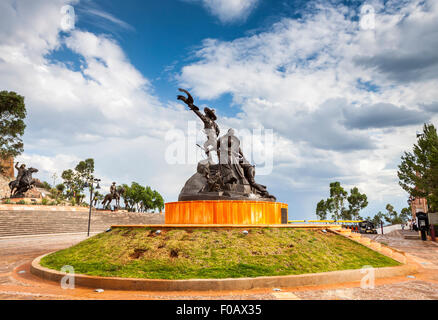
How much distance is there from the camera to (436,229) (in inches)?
916

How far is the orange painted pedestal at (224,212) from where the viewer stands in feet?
35.0

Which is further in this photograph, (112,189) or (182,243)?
(112,189)

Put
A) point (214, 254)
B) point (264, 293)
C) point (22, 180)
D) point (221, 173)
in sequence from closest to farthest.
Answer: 1. point (264, 293)
2. point (214, 254)
3. point (221, 173)
4. point (22, 180)

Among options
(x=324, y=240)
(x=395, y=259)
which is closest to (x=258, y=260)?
(x=324, y=240)

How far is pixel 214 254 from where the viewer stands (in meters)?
7.50

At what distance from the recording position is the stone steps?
23013 millimetres

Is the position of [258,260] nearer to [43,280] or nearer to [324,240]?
[324,240]

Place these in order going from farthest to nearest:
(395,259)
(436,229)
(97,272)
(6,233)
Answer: (436,229) → (6,233) → (395,259) → (97,272)

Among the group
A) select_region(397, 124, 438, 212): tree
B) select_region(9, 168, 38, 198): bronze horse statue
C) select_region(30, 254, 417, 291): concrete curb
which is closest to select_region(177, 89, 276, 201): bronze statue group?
select_region(30, 254, 417, 291): concrete curb

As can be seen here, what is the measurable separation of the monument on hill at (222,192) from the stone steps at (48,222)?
18664 mm

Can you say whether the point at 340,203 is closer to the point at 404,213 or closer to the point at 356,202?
→ the point at 356,202

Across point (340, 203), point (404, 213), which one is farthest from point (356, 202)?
point (404, 213)

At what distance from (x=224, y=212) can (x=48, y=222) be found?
921 inches
